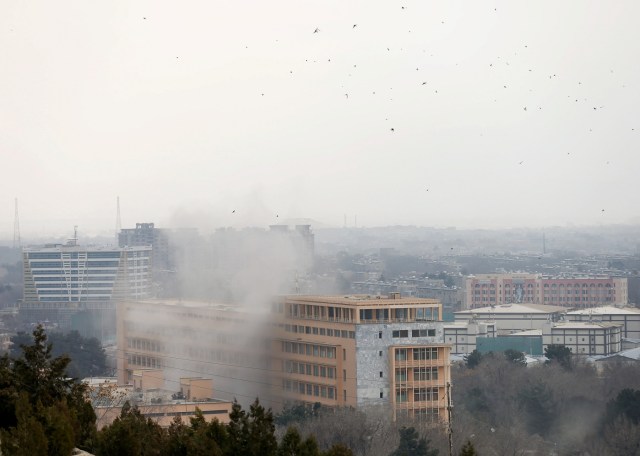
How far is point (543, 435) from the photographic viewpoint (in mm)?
43188

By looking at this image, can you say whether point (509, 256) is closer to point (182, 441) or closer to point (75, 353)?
point (75, 353)

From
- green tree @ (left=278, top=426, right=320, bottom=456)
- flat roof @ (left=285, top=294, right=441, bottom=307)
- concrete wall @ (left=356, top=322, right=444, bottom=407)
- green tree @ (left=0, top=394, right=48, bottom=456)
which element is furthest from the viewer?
flat roof @ (left=285, top=294, right=441, bottom=307)

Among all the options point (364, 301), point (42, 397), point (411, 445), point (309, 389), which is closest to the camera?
point (42, 397)

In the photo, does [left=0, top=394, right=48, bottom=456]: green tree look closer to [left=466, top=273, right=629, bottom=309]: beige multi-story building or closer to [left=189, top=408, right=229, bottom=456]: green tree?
[left=189, top=408, right=229, bottom=456]: green tree

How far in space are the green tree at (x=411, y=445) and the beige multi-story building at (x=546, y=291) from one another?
62399mm

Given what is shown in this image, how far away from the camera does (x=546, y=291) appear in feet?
322

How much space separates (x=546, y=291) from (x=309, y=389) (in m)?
58.9

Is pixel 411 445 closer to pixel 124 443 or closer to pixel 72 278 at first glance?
pixel 124 443

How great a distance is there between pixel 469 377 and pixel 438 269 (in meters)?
71.9

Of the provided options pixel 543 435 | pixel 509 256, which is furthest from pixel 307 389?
pixel 509 256

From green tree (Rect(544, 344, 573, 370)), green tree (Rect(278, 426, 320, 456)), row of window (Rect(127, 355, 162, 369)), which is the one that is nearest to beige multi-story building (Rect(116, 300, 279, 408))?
row of window (Rect(127, 355, 162, 369))

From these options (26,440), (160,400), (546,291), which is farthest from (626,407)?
(546,291)

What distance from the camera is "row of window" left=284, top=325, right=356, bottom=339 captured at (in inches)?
1561

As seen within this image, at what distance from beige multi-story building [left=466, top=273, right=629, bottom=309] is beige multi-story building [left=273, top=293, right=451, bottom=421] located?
5536cm
